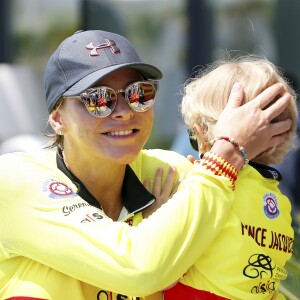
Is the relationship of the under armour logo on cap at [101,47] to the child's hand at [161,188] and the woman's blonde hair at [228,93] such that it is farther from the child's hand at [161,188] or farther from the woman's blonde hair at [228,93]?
the child's hand at [161,188]

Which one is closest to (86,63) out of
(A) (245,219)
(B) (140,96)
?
(B) (140,96)

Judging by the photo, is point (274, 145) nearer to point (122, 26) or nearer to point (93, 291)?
point (93, 291)

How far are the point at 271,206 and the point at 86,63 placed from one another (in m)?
0.75

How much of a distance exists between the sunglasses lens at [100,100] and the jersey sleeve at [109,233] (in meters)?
Answer: 0.27

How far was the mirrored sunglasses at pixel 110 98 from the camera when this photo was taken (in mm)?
2854

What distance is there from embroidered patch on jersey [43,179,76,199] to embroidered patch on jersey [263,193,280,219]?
62cm

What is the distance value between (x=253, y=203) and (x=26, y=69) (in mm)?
6589

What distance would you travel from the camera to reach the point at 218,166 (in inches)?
108

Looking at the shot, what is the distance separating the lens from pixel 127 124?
9.59 ft

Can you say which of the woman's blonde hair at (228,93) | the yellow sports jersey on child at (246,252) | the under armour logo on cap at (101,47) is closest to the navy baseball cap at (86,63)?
the under armour logo on cap at (101,47)

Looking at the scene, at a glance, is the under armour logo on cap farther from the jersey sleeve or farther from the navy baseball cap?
the jersey sleeve

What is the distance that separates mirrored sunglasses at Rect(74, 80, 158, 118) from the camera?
2.85 m

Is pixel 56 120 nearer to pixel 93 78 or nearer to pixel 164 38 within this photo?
pixel 93 78

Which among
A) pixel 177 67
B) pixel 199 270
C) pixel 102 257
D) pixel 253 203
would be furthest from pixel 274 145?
pixel 177 67
